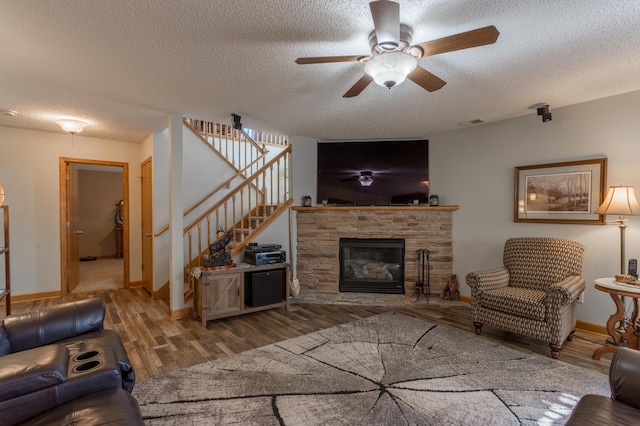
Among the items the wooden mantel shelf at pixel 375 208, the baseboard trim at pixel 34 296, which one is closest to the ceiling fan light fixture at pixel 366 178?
the wooden mantel shelf at pixel 375 208

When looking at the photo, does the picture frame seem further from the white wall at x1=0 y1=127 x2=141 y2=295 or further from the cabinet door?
the white wall at x1=0 y1=127 x2=141 y2=295

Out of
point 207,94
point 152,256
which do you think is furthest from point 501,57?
point 152,256

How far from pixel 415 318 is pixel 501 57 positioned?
2816mm

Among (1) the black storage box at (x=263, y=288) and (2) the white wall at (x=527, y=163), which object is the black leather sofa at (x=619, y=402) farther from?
(1) the black storage box at (x=263, y=288)

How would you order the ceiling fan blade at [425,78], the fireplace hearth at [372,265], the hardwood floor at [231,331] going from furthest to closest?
the fireplace hearth at [372,265] < the hardwood floor at [231,331] < the ceiling fan blade at [425,78]

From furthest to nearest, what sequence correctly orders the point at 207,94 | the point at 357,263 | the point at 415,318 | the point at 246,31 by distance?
1. the point at 357,263
2. the point at 415,318
3. the point at 207,94
4. the point at 246,31

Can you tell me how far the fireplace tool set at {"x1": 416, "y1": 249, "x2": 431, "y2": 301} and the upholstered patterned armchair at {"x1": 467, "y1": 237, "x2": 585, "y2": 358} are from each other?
3.68 feet

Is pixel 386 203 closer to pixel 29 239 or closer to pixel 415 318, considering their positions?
pixel 415 318

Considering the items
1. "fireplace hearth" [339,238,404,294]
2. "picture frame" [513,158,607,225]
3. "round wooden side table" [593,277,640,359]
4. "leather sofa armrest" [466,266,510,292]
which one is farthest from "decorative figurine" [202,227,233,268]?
"round wooden side table" [593,277,640,359]

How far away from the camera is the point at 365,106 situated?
11.5ft

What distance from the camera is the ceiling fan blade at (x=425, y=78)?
2161 mm

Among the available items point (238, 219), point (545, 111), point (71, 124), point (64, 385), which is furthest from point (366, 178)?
point (64, 385)

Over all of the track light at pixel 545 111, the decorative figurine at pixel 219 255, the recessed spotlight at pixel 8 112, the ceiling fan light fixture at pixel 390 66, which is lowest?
the decorative figurine at pixel 219 255

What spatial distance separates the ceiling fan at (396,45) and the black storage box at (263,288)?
271cm
